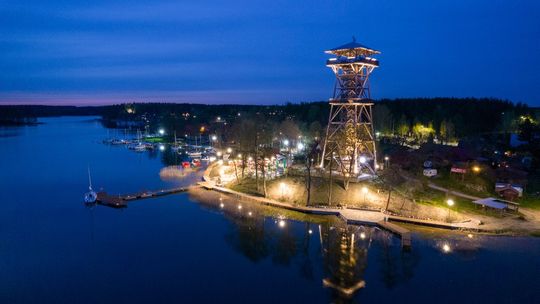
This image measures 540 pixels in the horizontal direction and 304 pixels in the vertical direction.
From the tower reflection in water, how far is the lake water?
6cm

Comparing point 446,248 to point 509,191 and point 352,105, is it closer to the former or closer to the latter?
point 509,191

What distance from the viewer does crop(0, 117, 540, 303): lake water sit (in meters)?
17.6

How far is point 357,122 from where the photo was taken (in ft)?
121

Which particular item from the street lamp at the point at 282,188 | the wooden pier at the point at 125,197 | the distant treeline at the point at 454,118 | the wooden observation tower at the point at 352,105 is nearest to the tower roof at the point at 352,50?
the wooden observation tower at the point at 352,105

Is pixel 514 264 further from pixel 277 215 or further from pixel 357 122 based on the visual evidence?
pixel 357 122

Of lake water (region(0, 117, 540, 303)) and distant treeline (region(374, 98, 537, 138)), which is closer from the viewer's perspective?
lake water (region(0, 117, 540, 303))

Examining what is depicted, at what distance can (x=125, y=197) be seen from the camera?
33500mm

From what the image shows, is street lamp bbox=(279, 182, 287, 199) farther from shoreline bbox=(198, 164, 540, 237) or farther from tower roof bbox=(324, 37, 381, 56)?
tower roof bbox=(324, 37, 381, 56)

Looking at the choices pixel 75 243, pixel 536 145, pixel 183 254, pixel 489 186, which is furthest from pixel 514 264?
pixel 536 145

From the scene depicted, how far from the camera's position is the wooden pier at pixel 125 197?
3189cm

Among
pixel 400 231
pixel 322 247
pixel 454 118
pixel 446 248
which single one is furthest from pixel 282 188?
pixel 454 118

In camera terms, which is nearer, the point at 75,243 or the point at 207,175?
the point at 75,243

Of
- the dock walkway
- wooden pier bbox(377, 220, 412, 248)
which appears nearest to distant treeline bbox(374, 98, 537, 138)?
the dock walkway

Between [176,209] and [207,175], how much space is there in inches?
463
